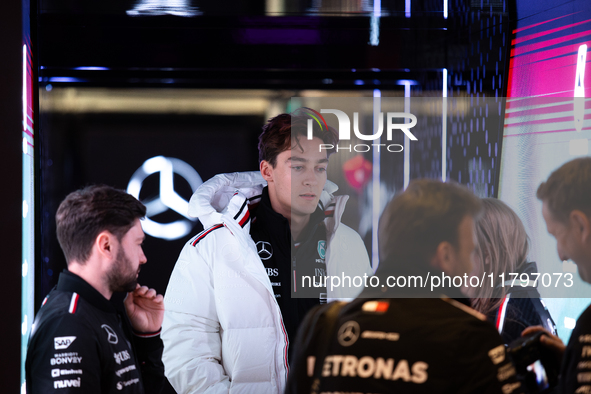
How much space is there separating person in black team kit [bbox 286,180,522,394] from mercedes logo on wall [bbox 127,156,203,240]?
61.6 inches

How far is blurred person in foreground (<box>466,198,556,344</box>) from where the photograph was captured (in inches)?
102

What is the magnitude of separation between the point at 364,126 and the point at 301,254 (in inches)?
31.2

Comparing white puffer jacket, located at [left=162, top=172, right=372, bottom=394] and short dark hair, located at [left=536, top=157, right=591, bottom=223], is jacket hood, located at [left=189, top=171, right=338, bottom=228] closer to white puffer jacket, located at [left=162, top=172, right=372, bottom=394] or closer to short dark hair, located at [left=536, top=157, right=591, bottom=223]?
white puffer jacket, located at [left=162, top=172, right=372, bottom=394]

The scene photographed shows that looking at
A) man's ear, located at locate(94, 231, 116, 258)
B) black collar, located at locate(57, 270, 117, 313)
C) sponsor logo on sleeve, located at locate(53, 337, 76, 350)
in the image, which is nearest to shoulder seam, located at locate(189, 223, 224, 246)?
man's ear, located at locate(94, 231, 116, 258)

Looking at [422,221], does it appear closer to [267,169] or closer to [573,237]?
[573,237]

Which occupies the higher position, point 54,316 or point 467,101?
point 467,101

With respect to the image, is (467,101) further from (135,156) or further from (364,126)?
(135,156)

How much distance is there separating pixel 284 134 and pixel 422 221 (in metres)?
1.58

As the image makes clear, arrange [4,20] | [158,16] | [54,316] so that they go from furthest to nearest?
[158,16] → [54,316] → [4,20]

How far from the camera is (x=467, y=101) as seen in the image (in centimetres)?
290

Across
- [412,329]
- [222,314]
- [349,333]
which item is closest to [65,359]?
[222,314]

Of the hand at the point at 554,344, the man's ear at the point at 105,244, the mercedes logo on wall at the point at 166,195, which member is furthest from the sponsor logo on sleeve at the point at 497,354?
the mercedes logo on wall at the point at 166,195

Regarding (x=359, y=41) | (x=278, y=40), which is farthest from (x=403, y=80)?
(x=278, y=40)

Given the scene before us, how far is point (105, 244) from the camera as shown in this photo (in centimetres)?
212
